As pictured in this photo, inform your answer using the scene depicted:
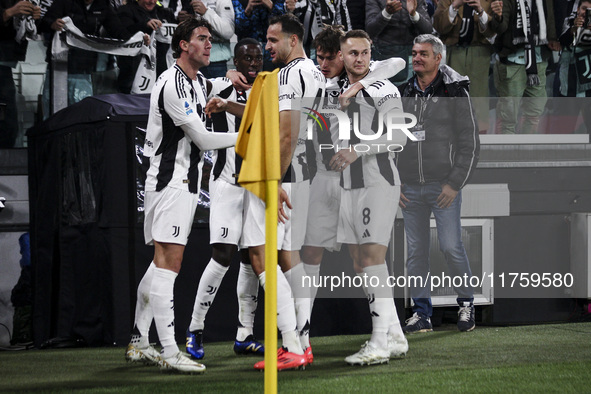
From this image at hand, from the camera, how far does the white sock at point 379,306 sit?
511 cm

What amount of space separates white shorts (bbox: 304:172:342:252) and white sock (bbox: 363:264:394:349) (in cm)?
59

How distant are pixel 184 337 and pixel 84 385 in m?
1.72

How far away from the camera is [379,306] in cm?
514

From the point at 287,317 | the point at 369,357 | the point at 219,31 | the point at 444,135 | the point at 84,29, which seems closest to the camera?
the point at 287,317

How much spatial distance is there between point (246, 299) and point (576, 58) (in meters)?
4.86

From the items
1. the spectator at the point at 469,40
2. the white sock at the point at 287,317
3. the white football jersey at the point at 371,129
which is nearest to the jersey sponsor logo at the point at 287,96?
the white football jersey at the point at 371,129

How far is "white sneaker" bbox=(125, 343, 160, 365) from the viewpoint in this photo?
5.32m

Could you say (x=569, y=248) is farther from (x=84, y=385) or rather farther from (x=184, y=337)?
(x=84, y=385)

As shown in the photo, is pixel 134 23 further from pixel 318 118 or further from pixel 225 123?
pixel 318 118

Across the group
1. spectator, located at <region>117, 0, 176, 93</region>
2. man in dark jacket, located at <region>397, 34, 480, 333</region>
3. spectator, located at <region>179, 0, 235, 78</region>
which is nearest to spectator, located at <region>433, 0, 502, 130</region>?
man in dark jacket, located at <region>397, 34, 480, 333</region>

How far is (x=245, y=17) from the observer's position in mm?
7852

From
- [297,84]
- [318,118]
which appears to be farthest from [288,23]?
[318,118]

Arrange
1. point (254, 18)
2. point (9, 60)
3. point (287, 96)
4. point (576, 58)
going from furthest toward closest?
point (576, 58), point (254, 18), point (9, 60), point (287, 96)

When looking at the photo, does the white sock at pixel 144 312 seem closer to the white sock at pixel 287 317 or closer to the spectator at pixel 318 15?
the white sock at pixel 287 317
